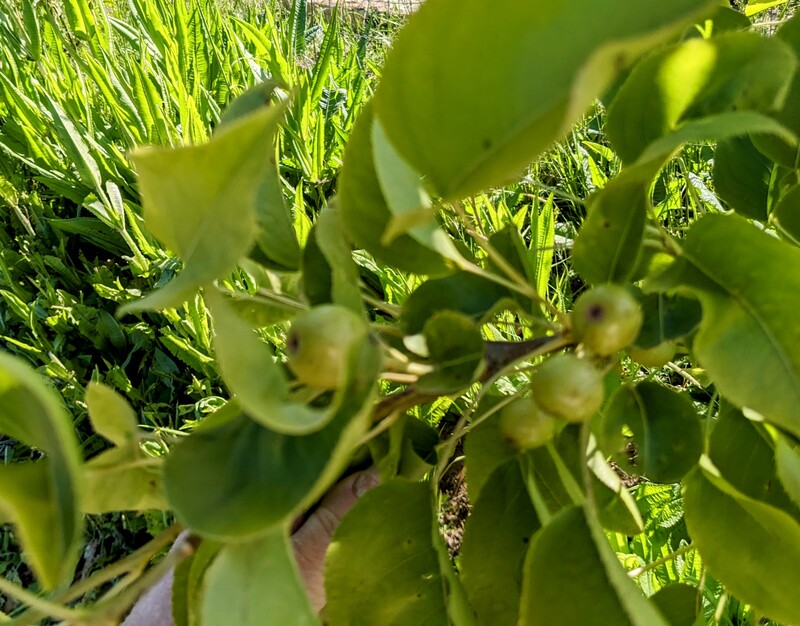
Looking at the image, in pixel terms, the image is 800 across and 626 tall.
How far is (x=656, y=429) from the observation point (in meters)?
0.39

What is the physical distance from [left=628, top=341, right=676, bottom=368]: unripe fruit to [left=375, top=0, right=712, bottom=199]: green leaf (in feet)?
0.52

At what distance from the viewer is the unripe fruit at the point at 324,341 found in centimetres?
25

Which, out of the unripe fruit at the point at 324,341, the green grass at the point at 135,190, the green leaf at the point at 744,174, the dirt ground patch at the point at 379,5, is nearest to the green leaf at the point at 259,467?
the unripe fruit at the point at 324,341

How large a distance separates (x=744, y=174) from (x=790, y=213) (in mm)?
108

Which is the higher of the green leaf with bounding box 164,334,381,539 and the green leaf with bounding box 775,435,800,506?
the green leaf with bounding box 164,334,381,539

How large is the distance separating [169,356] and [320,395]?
111 centimetres

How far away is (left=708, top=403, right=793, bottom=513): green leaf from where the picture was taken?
0.39 meters

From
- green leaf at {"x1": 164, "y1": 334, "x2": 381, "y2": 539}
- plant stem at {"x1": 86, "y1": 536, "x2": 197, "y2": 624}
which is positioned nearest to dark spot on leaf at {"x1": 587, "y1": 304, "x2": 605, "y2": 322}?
green leaf at {"x1": 164, "y1": 334, "x2": 381, "y2": 539}

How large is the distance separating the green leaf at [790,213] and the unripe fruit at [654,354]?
10 centimetres

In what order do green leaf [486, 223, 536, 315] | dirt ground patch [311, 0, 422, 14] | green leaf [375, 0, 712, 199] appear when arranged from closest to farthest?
1. green leaf [375, 0, 712, 199]
2. green leaf [486, 223, 536, 315]
3. dirt ground patch [311, 0, 422, 14]

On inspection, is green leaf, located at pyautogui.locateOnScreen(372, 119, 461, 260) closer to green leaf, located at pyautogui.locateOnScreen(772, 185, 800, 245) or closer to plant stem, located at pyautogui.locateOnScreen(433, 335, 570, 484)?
Answer: plant stem, located at pyautogui.locateOnScreen(433, 335, 570, 484)

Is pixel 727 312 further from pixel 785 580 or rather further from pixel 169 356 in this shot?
pixel 169 356

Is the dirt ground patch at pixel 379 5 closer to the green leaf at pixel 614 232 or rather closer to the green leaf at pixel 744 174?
the green leaf at pixel 744 174

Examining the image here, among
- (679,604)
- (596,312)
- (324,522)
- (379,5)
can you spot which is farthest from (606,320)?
(379,5)
